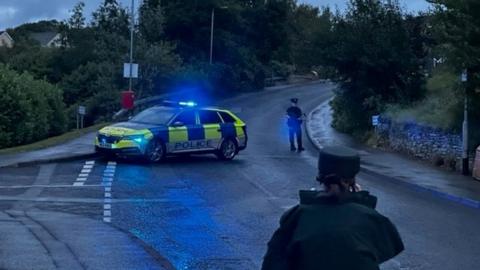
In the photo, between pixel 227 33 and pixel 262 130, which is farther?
pixel 227 33

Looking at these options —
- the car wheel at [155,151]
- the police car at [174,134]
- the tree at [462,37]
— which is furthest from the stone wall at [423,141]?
the car wheel at [155,151]

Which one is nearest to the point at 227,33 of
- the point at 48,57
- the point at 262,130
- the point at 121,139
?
the point at 48,57

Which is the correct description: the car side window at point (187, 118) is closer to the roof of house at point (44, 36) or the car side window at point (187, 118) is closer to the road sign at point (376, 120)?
the road sign at point (376, 120)

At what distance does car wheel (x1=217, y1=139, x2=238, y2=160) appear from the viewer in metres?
25.8

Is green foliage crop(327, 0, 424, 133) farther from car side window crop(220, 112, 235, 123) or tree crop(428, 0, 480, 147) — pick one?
tree crop(428, 0, 480, 147)

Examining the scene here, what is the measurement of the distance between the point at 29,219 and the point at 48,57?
181 ft

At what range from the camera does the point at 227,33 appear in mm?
68938

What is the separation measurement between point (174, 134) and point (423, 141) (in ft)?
25.7

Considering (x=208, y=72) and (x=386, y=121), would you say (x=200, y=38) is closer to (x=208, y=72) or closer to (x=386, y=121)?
(x=208, y=72)

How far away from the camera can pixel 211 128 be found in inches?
1008

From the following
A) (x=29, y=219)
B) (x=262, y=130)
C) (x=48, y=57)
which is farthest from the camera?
(x=48, y=57)

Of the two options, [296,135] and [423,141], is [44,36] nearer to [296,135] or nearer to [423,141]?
[296,135]

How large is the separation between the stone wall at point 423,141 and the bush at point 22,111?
13944mm

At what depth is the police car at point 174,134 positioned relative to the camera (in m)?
23.6
